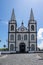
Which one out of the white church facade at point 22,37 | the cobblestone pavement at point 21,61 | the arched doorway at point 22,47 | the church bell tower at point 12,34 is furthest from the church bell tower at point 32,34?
the cobblestone pavement at point 21,61

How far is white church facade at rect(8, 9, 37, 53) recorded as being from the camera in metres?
77.4

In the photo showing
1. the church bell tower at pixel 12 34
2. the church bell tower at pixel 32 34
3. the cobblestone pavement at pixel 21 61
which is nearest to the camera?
the cobblestone pavement at pixel 21 61

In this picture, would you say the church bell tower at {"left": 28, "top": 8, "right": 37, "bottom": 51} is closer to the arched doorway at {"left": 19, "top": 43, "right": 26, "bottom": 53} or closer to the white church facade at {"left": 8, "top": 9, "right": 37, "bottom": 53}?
the white church facade at {"left": 8, "top": 9, "right": 37, "bottom": 53}

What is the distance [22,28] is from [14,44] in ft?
27.2

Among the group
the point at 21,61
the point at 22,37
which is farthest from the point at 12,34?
the point at 21,61

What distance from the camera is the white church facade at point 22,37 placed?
254 ft

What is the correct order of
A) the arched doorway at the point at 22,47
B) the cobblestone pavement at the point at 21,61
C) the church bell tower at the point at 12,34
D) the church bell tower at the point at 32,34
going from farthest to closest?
the arched doorway at the point at 22,47
the church bell tower at the point at 12,34
the church bell tower at the point at 32,34
the cobblestone pavement at the point at 21,61

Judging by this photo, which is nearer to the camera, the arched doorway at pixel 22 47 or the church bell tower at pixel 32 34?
the church bell tower at pixel 32 34

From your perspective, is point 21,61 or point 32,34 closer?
point 21,61

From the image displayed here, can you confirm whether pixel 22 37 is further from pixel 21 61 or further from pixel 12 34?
pixel 21 61

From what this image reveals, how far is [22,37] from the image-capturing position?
78438mm

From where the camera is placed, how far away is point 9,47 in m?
76.9

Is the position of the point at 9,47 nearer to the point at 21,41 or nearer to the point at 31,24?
the point at 21,41

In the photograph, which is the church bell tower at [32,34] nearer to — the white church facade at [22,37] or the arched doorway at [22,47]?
the white church facade at [22,37]
